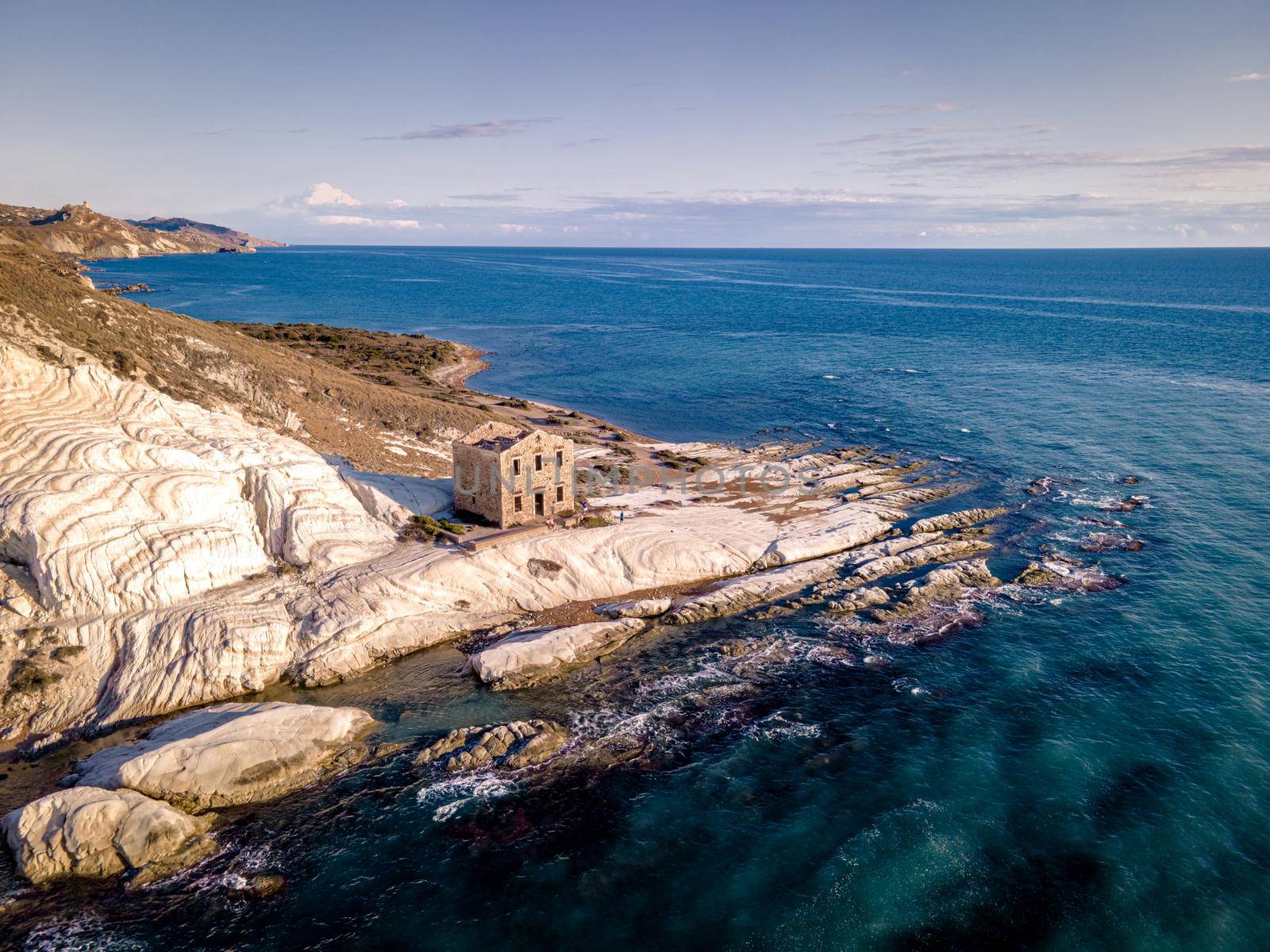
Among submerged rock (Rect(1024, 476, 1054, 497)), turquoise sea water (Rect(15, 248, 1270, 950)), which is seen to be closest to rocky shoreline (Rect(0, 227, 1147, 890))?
turquoise sea water (Rect(15, 248, 1270, 950))

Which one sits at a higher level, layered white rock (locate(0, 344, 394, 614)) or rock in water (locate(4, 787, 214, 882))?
layered white rock (locate(0, 344, 394, 614))

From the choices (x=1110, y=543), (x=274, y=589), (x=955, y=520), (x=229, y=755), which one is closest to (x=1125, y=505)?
(x=1110, y=543)

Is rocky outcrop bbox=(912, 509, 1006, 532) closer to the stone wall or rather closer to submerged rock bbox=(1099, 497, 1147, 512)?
submerged rock bbox=(1099, 497, 1147, 512)

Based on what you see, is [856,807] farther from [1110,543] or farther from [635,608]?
[1110,543]

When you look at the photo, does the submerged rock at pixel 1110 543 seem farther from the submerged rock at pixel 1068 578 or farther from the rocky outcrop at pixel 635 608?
the rocky outcrop at pixel 635 608

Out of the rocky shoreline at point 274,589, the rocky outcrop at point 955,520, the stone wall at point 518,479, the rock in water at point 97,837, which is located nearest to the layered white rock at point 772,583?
the rocky shoreline at point 274,589
